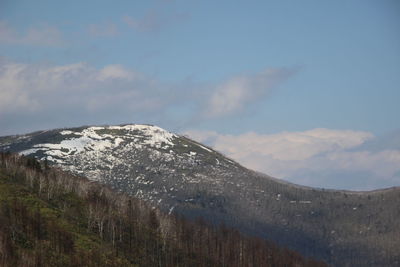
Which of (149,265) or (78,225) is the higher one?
(78,225)

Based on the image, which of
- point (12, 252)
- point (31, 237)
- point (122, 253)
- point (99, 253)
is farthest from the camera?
point (122, 253)

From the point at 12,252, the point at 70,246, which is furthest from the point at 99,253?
the point at 12,252

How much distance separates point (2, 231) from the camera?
156125mm

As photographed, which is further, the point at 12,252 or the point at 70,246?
the point at 70,246

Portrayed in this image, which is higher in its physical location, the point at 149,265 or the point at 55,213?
the point at 55,213

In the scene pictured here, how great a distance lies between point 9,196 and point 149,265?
49.5m

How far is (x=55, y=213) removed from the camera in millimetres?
198250

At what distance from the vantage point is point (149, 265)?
19962 centimetres

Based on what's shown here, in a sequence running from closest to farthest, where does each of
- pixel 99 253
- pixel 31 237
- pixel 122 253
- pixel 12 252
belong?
pixel 12 252 → pixel 31 237 → pixel 99 253 → pixel 122 253

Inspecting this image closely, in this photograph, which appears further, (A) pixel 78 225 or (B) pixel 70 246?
(A) pixel 78 225

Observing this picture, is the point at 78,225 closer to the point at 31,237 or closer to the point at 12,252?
the point at 31,237

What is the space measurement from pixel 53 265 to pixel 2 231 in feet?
55.2

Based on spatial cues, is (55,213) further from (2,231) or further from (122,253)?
(2,231)

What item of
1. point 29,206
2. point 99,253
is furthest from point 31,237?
point 29,206
